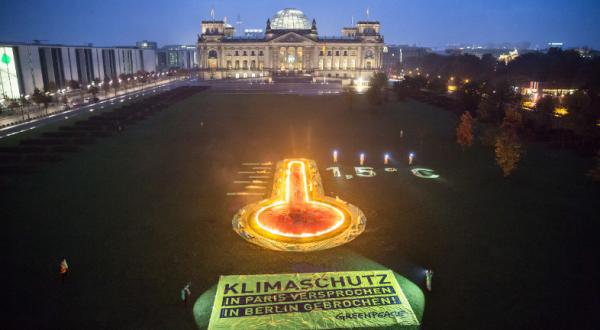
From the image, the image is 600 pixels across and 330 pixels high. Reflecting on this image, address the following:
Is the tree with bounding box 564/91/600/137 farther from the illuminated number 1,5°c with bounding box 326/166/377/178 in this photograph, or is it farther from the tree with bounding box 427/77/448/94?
the tree with bounding box 427/77/448/94

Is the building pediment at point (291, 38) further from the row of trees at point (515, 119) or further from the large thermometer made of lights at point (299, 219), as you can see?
the large thermometer made of lights at point (299, 219)

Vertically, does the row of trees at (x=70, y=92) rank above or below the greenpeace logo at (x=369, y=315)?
above

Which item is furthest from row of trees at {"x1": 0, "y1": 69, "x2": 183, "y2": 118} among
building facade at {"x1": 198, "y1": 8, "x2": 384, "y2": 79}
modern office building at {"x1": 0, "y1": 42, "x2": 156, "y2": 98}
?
building facade at {"x1": 198, "y1": 8, "x2": 384, "y2": 79}

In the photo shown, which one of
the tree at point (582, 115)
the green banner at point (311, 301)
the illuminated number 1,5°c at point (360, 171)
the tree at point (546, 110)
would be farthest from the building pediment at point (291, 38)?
the green banner at point (311, 301)

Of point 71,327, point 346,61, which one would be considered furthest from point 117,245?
point 346,61

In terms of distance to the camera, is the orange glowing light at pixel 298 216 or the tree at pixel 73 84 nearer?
the orange glowing light at pixel 298 216

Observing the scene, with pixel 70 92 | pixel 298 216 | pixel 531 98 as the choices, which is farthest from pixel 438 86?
pixel 70 92

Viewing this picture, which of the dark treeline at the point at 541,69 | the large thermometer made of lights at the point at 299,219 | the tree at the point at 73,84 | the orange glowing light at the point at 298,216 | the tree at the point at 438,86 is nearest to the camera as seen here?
the large thermometer made of lights at the point at 299,219
